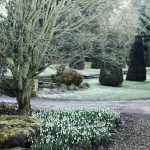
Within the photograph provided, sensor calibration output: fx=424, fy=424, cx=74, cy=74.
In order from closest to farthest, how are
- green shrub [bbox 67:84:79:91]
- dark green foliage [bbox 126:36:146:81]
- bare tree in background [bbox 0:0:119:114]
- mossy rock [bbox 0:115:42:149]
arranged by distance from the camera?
mossy rock [bbox 0:115:42:149], bare tree in background [bbox 0:0:119:114], green shrub [bbox 67:84:79:91], dark green foliage [bbox 126:36:146:81]

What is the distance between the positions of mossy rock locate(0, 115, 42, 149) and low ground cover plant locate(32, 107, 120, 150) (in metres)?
0.16

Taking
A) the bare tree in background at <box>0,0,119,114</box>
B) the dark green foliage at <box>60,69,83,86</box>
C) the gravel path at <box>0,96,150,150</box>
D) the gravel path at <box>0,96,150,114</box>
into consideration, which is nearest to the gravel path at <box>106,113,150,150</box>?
the gravel path at <box>0,96,150,150</box>

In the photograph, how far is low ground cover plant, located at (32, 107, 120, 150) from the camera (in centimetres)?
731

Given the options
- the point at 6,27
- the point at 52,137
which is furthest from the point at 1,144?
the point at 6,27

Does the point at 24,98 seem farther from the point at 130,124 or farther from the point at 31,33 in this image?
the point at 130,124

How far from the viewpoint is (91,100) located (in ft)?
56.4

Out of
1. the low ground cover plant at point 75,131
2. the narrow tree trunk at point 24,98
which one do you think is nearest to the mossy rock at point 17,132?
the low ground cover plant at point 75,131

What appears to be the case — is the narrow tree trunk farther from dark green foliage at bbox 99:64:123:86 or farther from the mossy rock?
dark green foliage at bbox 99:64:123:86

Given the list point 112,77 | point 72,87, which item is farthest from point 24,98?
point 112,77

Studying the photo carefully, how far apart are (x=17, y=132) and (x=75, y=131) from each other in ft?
4.62

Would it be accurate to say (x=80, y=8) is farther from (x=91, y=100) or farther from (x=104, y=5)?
(x=91, y=100)

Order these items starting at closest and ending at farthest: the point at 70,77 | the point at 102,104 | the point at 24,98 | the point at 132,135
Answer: the point at 132,135 < the point at 24,98 < the point at 102,104 < the point at 70,77

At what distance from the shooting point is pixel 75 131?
8.44 metres

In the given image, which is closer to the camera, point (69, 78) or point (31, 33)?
point (31, 33)
